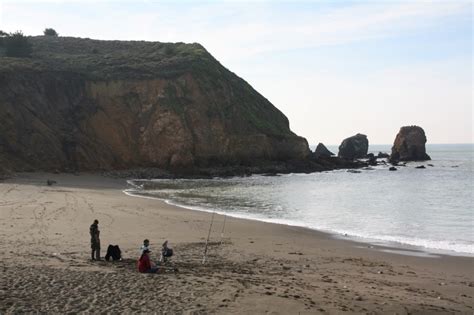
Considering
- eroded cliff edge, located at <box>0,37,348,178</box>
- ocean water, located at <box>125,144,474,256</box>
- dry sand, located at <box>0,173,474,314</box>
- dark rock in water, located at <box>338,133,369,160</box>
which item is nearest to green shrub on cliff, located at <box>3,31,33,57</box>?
eroded cliff edge, located at <box>0,37,348,178</box>

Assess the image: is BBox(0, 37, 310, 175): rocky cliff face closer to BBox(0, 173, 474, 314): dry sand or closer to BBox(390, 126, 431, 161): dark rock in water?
BBox(0, 173, 474, 314): dry sand

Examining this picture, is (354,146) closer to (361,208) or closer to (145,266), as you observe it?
(361,208)

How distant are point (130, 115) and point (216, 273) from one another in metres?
50.5

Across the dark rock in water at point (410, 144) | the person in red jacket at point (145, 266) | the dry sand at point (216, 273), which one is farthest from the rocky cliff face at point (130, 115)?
the person in red jacket at point (145, 266)

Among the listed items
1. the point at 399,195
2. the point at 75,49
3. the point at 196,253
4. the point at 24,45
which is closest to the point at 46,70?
the point at 24,45

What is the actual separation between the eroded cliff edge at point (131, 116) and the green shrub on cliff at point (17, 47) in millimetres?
2380

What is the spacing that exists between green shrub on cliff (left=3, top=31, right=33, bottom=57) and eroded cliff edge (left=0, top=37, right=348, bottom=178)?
238cm

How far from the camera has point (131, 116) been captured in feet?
196

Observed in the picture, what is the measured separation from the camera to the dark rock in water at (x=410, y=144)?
309 ft

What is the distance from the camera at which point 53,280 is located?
1009 cm

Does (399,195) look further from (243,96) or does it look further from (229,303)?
(243,96)

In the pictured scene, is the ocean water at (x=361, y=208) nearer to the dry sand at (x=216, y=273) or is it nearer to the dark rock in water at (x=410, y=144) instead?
the dry sand at (x=216, y=273)

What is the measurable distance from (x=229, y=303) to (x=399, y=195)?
106 feet

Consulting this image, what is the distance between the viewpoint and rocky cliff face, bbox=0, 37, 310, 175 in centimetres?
5116
